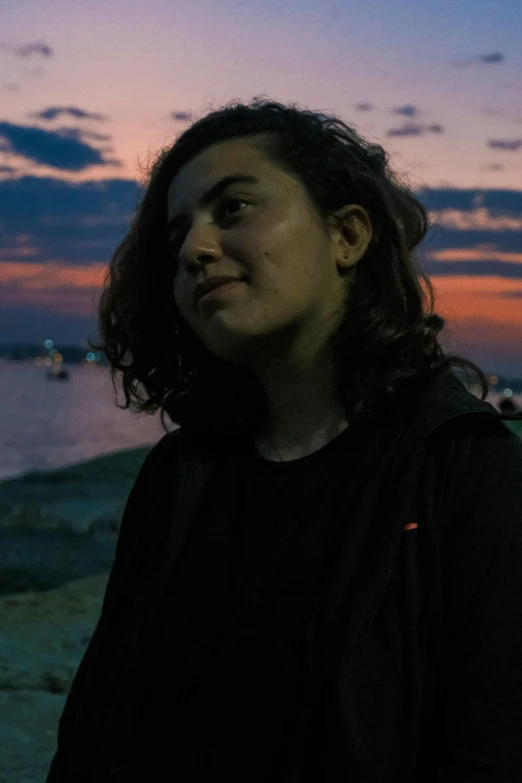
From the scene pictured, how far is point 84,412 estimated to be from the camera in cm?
4762

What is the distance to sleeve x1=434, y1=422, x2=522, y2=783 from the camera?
5.61ft

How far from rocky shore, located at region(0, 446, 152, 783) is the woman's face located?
5.48ft

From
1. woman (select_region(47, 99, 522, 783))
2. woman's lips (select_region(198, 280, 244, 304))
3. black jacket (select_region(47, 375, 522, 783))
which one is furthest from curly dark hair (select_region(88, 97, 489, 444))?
woman's lips (select_region(198, 280, 244, 304))

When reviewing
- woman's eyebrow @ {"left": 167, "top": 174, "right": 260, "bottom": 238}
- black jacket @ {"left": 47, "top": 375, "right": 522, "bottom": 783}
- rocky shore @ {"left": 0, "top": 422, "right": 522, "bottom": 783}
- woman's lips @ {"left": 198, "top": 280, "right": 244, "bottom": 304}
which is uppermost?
woman's eyebrow @ {"left": 167, "top": 174, "right": 260, "bottom": 238}

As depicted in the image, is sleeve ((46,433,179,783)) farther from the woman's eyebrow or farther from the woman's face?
the woman's eyebrow

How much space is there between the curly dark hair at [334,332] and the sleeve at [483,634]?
0.42 m

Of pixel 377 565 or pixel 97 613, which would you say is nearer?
pixel 377 565

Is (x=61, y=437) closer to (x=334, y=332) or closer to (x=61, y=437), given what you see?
(x=61, y=437)

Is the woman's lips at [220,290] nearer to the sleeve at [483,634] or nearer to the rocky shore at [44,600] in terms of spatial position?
the sleeve at [483,634]

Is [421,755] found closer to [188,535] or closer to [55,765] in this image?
[188,535]

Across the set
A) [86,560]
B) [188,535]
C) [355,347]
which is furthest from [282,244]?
[86,560]

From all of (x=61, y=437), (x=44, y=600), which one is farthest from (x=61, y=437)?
(x=44, y=600)

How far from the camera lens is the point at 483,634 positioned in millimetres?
1737

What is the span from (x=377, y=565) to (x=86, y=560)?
13.8 feet
